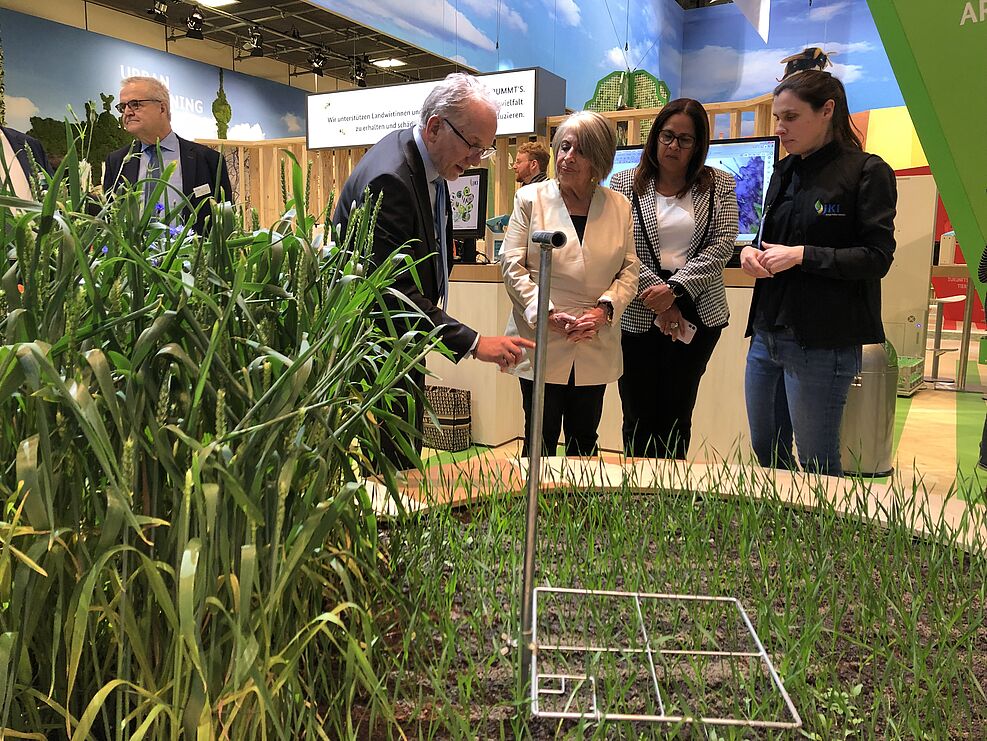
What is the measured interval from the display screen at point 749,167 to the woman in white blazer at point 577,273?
44.4 inches

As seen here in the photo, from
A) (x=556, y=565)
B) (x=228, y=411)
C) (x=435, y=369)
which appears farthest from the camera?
(x=435, y=369)

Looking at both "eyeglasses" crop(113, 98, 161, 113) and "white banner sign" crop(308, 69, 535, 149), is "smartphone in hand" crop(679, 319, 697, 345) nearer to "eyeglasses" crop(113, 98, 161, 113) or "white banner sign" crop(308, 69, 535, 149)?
"eyeglasses" crop(113, 98, 161, 113)

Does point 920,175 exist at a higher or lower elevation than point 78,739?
higher

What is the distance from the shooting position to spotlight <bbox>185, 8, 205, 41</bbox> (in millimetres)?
6895

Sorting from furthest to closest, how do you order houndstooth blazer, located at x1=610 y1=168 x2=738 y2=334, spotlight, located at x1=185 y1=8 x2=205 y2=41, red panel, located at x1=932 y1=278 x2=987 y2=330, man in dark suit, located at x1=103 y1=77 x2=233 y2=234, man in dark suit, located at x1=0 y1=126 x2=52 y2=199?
red panel, located at x1=932 y1=278 x2=987 y2=330
spotlight, located at x1=185 y1=8 x2=205 y2=41
man in dark suit, located at x1=103 y1=77 x2=233 y2=234
houndstooth blazer, located at x1=610 y1=168 x2=738 y2=334
man in dark suit, located at x1=0 y1=126 x2=52 y2=199

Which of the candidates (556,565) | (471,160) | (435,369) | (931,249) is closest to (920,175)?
(931,249)

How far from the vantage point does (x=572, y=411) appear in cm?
226

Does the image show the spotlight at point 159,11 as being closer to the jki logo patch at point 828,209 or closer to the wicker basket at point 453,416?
the wicker basket at point 453,416

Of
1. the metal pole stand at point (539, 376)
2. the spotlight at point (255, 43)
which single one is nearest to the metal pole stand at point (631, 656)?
the metal pole stand at point (539, 376)

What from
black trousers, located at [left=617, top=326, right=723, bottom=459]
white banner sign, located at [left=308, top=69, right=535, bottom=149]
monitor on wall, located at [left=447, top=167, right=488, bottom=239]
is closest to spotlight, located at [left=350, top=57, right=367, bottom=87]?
white banner sign, located at [left=308, top=69, right=535, bottom=149]

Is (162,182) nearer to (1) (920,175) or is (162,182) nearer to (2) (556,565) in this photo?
(2) (556,565)

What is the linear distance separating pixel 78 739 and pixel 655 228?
201cm

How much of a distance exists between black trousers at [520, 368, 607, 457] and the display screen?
134 centimetres

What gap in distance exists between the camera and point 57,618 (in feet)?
1.98
